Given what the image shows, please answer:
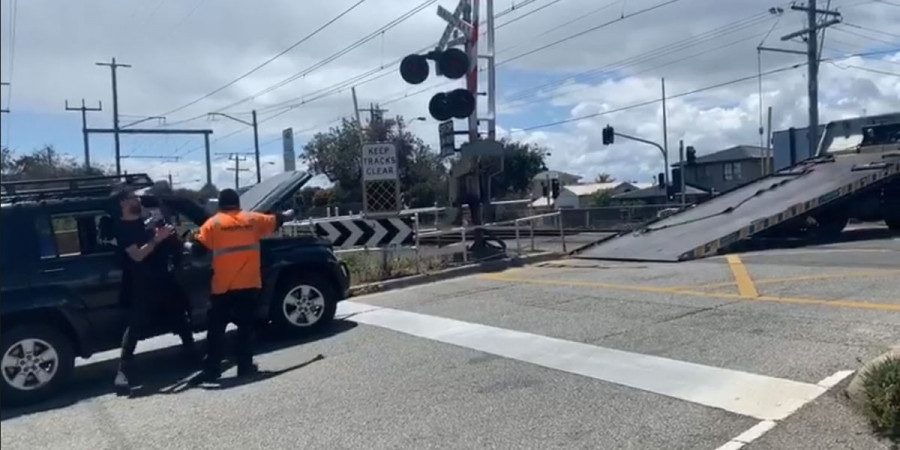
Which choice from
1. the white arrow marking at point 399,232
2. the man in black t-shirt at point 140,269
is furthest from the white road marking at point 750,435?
the white arrow marking at point 399,232

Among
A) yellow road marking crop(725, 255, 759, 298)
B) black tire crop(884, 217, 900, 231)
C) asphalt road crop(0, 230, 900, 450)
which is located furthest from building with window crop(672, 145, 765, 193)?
asphalt road crop(0, 230, 900, 450)

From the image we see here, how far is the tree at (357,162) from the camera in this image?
155 feet

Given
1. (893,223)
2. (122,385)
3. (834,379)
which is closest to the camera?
(834,379)

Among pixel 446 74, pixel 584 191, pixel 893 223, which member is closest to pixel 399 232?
pixel 446 74

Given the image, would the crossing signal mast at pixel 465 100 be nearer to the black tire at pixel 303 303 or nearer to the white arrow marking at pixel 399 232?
the white arrow marking at pixel 399 232

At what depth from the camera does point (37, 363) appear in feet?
25.7

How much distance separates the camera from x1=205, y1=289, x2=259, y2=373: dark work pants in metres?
8.13

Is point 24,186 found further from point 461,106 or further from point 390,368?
point 461,106

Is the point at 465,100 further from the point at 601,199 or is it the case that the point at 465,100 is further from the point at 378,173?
the point at 601,199

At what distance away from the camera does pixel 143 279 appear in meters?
8.33

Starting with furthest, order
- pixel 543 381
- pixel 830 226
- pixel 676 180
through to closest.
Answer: pixel 676 180
pixel 830 226
pixel 543 381

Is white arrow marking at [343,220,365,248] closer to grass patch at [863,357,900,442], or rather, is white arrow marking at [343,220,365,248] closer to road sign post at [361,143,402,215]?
road sign post at [361,143,402,215]

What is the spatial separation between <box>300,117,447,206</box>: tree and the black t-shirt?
122ft

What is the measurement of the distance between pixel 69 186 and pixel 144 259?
1.14 m
